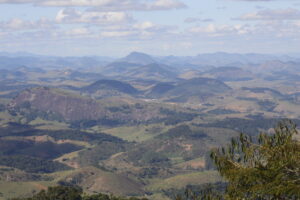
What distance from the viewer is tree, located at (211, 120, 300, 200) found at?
47.2 metres

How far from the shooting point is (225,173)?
169 feet

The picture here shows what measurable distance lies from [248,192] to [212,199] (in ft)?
15.4

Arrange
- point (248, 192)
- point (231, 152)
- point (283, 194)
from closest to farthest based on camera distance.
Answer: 1. point (283, 194)
2. point (248, 192)
3. point (231, 152)

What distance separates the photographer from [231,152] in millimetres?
54031

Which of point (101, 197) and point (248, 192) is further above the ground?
point (248, 192)

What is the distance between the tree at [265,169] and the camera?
47.2 meters

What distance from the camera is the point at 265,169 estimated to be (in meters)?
50.0

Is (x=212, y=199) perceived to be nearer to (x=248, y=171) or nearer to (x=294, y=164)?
(x=248, y=171)

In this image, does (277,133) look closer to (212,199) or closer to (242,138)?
(242,138)

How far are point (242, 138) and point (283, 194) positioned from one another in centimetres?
824

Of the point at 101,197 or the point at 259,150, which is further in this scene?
the point at 101,197

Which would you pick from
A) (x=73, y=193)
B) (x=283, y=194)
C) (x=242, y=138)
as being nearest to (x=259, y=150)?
(x=242, y=138)

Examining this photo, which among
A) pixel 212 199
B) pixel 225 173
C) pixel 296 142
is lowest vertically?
pixel 212 199

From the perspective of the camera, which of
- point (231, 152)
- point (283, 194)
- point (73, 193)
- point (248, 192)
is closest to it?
point (283, 194)
